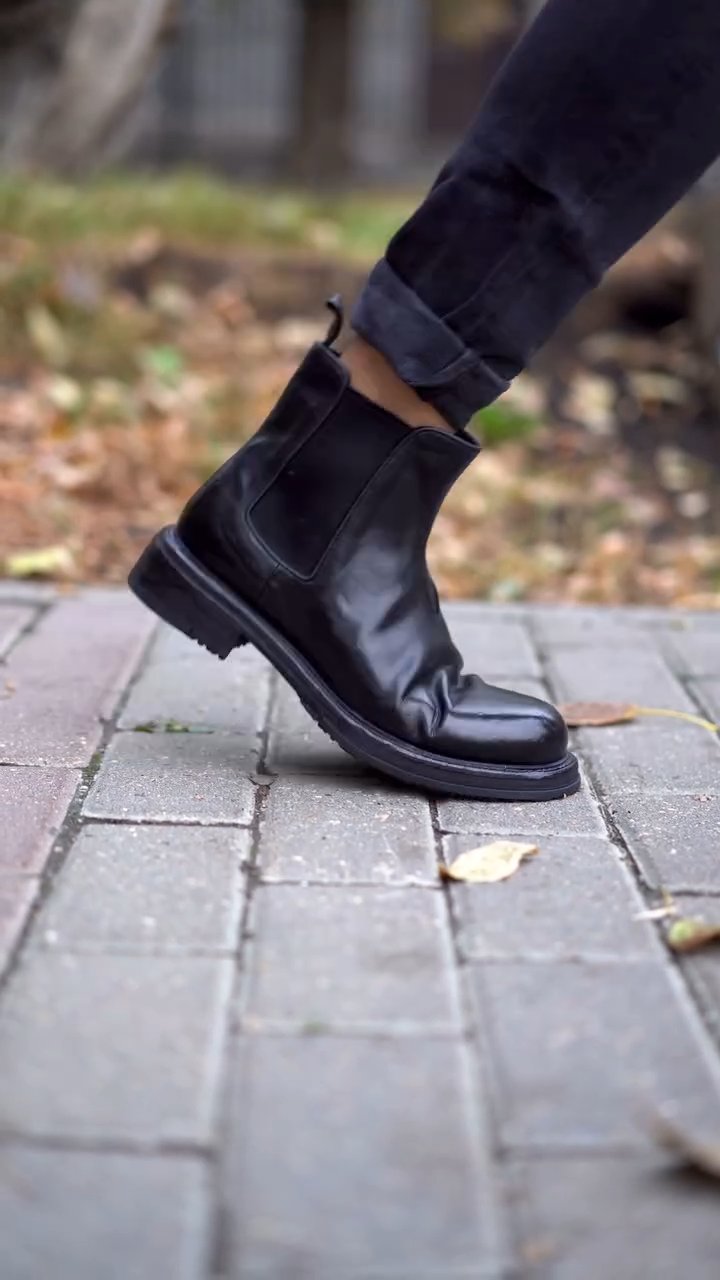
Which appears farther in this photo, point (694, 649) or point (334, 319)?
point (694, 649)

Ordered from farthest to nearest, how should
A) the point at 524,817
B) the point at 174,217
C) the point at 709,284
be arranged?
the point at 174,217, the point at 709,284, the point at 524,817

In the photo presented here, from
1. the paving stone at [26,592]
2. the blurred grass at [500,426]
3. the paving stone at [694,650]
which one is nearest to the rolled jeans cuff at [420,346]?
the paving stone at [694,650]

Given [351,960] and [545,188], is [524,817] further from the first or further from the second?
[545,188]

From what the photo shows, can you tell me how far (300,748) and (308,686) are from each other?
0.51ft

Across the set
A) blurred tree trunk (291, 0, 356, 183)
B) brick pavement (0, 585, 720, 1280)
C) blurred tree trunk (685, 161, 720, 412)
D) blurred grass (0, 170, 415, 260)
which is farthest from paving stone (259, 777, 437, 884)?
blurred tree trunk (291, 0, 356, 183)

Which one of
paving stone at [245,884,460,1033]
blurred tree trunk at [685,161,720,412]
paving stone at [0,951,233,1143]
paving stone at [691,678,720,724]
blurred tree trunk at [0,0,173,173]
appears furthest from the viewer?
blurred tree trunk at [0,0,173,173]

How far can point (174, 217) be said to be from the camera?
4098 mm

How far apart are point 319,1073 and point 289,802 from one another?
50cm

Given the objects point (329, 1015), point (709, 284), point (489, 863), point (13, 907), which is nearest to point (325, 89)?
point (709, 284)

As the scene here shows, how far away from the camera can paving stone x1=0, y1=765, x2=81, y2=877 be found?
1.34 metres

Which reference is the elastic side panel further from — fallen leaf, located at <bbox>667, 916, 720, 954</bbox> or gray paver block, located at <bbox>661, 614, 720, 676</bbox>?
gray paver block, located at <bbox>661, 614, 720, 676</bbox>

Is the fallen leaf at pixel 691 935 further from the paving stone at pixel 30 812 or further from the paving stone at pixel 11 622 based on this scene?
Result: the paving stone at pixel 11 622

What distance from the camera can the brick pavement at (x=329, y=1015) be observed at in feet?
2.89

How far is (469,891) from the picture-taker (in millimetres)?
1321
